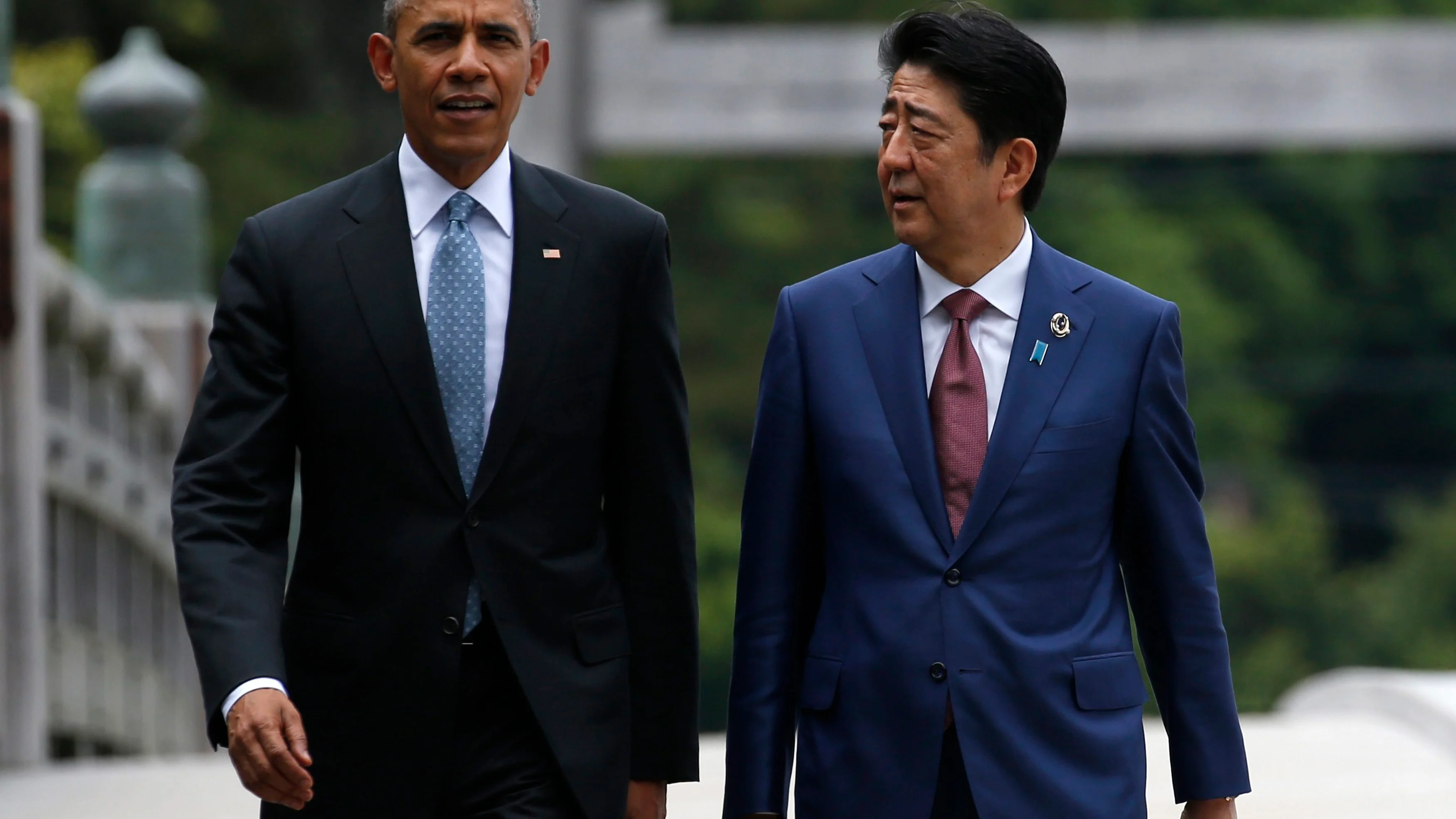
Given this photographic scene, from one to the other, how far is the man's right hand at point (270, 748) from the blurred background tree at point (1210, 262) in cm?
1140

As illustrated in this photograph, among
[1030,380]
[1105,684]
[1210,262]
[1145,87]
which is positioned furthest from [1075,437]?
[1210,262]

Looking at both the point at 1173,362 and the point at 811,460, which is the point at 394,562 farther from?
the point at 1173,362

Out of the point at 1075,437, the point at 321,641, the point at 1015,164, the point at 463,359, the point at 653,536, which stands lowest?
the point at 321,641

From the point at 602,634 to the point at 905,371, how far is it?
519 millimetres

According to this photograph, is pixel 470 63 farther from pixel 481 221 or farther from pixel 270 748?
pixel 270 748

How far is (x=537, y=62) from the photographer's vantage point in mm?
3039

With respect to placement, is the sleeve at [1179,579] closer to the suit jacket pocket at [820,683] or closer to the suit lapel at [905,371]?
the suit lapel at [905,371]

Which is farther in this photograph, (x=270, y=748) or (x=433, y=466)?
(x=433, y=466)

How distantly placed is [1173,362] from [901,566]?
447mm

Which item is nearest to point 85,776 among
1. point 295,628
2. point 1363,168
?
point 295,628

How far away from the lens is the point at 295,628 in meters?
2.99

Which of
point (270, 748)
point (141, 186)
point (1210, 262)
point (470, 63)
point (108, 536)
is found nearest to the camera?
point (270, 748)

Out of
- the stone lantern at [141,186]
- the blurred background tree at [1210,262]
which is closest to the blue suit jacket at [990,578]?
the stone lantern at [141,186]

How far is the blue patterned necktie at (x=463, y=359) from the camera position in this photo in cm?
295
